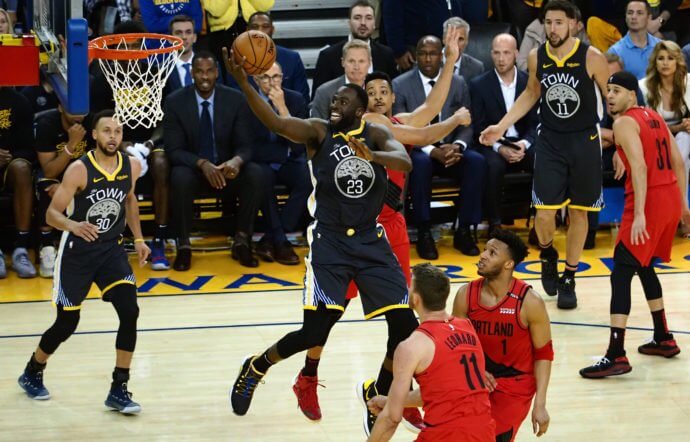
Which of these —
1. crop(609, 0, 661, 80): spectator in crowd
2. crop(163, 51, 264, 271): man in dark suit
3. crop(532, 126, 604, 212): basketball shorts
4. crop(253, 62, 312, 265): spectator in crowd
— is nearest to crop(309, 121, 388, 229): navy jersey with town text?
crop(532, 126, 604, 212): basketball shorts

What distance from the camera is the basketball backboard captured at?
524 cm

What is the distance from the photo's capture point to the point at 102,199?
6.28m

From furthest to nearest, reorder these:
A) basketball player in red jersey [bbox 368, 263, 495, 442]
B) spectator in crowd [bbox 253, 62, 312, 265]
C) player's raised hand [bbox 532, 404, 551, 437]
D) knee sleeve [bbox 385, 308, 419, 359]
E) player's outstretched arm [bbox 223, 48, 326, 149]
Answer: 1. spectator in crowd [bbox 253, 62, 312, 265]
2. knee sleeve [bbox 385, 308, 419, 359]
3. player's outstretched arm [bbox 223, 48, 326, 149]
4. player's raised hand [bbox 532, 404, 551, 437]
5. basketball player in red jersey [bbox 368, 263, 495, 442]

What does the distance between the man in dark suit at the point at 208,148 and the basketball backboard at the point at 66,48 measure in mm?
2931

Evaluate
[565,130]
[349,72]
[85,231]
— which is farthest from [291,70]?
[85,231]

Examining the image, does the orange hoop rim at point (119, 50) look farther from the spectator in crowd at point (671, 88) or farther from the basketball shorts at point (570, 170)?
the spectator in crowd at point (671, 88)

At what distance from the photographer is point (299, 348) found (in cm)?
573

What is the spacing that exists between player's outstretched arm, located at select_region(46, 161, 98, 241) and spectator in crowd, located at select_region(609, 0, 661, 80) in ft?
20.9

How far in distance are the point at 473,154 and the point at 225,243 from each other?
7.98ft

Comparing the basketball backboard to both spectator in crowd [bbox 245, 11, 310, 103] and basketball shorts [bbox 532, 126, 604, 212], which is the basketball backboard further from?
spectator in crowd [bbox 245, 11, 310, 103]

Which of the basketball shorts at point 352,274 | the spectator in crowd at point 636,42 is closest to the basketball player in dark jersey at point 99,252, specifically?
the basketball shorts at point 352,274

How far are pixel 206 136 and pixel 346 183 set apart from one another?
4163 millimetres

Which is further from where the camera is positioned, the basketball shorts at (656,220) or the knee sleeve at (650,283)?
the knee sleeve at (650,283)

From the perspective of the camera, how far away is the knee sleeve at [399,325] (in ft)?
18.7
